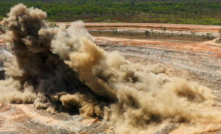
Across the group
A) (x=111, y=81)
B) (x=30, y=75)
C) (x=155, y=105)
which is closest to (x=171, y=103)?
(x=155, y=105)

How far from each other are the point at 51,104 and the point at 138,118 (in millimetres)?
14452

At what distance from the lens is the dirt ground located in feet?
102

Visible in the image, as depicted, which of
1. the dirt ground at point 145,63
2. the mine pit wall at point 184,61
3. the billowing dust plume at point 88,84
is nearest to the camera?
the dirt ground at point 145,63

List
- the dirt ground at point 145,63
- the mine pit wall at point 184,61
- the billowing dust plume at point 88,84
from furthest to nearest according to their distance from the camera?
the mine pit wall at point 184,61 < the billowing dust plume at point 88,84 < the dirt ground at point 145,63

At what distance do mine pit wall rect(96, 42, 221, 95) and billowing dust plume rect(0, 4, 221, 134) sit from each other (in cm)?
257

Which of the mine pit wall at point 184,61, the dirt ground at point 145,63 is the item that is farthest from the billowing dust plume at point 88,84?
the mine pit wall at point 184,61

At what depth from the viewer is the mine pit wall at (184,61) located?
39.5 meters

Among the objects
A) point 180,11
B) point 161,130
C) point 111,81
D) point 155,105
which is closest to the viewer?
point 161,130

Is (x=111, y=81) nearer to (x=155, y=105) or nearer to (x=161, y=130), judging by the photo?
(x=155, y=105)

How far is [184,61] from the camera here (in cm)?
4447

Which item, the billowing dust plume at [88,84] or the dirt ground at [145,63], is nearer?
the dirt ground at [145,63]

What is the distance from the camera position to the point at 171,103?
31422mm

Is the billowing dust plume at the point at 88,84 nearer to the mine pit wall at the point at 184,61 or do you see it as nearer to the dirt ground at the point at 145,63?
the dirt ground at the point at 145,63

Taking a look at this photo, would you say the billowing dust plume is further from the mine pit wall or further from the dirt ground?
the mine pit wall
